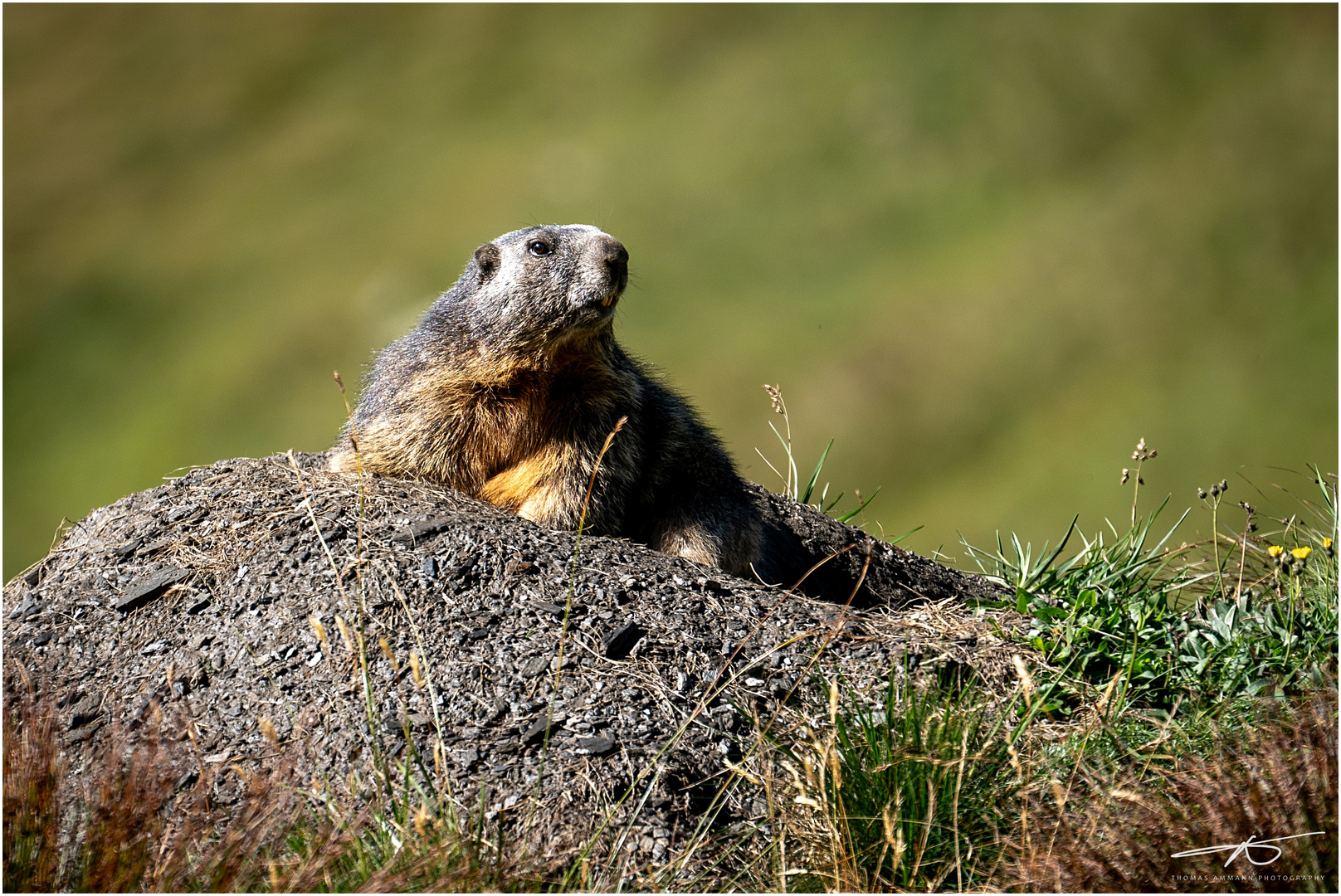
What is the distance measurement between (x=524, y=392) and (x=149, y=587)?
86.3 inches

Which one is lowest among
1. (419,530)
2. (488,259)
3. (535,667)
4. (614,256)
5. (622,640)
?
(535,667)

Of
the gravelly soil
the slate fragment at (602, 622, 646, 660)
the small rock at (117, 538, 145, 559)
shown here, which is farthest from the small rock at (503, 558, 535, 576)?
the small rock at (117, 538, 145, 559)

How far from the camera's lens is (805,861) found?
3906 mm

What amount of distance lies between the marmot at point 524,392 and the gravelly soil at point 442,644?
28 cm

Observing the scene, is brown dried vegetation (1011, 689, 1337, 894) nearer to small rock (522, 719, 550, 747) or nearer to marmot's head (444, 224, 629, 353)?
small rock (522, 719, 550, 747)

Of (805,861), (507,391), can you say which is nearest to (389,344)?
(507,391)

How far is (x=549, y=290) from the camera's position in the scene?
5.81m

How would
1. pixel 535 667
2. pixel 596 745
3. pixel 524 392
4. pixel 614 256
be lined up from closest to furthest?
pixel 596 745, pixel 535 667, pixel 614 256, pixel 524 392

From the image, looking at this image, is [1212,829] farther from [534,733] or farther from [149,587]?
[149,587]

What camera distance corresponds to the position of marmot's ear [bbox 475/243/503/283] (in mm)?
6179

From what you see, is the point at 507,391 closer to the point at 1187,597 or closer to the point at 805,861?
the point at 805,861
